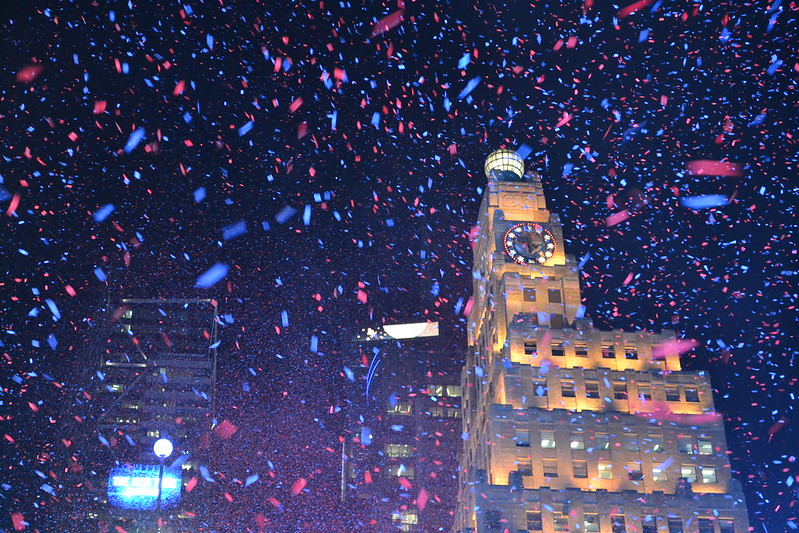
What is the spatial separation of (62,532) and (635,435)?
60607 mm

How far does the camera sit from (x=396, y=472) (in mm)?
94875

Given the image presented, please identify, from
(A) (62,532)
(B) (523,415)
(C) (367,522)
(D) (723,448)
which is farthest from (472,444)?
(A) (62,532)

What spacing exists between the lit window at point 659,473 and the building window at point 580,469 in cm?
480

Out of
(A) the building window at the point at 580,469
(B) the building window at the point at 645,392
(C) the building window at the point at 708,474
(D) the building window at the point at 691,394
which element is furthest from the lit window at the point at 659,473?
(D) the building window at the point at 691,394

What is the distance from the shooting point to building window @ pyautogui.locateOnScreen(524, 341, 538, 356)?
185 ft

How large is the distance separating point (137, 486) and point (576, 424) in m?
52.1

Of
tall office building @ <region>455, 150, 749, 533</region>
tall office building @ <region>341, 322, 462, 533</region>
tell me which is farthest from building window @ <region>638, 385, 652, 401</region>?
tall office building @ <region>341, 322, 462, 533</region>

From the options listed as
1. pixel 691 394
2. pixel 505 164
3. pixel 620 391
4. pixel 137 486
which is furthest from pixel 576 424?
pixel 137 486

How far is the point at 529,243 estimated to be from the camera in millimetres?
63469

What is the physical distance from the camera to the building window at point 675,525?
48.6 m

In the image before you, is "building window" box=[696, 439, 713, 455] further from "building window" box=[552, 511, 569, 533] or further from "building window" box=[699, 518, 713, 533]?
"building window" box=[552, 511, 569, 533]

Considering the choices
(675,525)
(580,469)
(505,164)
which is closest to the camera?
(675,525)

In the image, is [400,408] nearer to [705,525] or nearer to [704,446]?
[704,446]

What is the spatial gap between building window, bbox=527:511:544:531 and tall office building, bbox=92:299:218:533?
68.4m
